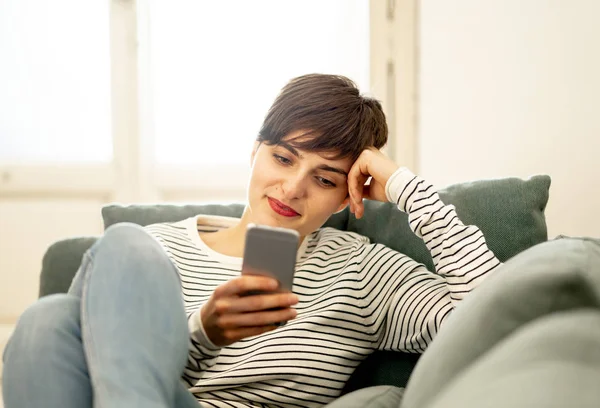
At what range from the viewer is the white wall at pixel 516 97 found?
5.75 ft

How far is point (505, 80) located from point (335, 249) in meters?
1.10

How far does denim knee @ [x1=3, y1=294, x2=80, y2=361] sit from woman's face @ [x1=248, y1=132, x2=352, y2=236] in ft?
1.64

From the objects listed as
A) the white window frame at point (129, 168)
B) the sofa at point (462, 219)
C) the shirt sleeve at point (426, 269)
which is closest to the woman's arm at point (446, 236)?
the shirt sleeve at point (426, 269)

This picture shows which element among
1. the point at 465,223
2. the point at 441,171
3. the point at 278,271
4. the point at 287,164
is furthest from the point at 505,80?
the point at 278,271

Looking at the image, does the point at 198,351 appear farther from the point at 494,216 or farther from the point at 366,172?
the point at 494,216

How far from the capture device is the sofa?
1295 millimetres

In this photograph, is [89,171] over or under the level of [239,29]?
under

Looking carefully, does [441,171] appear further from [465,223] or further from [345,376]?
[345,376]

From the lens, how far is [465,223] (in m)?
1.33

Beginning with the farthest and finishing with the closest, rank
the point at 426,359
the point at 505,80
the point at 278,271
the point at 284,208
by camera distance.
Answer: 1. the point at 505,80
2. the point at 284,208
3. the point at 278,271
4. the point at 426,359

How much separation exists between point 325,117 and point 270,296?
1.56ft

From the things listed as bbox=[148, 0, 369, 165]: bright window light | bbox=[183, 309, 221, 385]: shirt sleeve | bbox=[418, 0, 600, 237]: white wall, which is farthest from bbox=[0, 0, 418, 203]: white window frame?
bbox=[183, 309, 221, 385]: shirt sleeve

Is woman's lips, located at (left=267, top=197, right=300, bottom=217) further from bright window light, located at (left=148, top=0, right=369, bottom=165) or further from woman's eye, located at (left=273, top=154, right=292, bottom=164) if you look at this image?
bright window light, located at (left=148, top=0, right=369, bottom=165)

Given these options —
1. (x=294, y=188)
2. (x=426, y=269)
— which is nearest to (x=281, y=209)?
(x=294, y=188)
